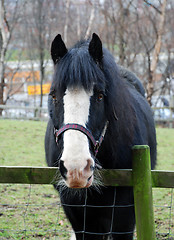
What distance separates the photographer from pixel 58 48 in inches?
105

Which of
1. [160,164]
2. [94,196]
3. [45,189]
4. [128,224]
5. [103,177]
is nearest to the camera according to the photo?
[103,177]

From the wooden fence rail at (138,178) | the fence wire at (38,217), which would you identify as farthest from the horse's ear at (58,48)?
the fence wire at (38,217)

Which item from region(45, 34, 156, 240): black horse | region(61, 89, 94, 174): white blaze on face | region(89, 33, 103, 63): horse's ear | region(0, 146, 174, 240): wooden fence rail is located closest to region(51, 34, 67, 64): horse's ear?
region(45, 34, 156, 240): black horse

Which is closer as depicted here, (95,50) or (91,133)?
(91,133)

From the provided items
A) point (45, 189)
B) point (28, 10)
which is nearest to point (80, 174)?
point (45, 189)

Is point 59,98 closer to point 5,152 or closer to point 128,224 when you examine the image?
point 128,224

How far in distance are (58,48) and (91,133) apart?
870 mm

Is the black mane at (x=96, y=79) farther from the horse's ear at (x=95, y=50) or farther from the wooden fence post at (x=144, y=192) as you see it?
the wooden fence post at (x=144, y=192)

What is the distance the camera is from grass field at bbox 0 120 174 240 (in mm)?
4422

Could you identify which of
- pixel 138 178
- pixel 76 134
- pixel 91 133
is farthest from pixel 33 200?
pixel 76 134

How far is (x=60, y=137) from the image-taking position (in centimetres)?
236

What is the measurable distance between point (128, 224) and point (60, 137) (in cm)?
134

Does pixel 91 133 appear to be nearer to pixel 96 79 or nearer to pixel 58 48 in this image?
pixel 96 79

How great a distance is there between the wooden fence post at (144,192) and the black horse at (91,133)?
329 mm
